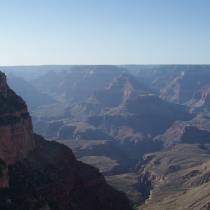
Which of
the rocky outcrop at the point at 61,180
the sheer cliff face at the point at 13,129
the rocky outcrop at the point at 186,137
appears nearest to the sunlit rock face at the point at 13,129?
the sheer cliff face at the point at 13,129

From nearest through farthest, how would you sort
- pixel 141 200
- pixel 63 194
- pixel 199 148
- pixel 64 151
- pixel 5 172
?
pixel 5 172
pixel 63 194
pixel 64 151
pixel 141 200
pixel 199 148

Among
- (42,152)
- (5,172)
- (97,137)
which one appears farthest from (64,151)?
(97,137)

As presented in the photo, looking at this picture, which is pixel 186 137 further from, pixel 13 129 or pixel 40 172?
pixel 13 129

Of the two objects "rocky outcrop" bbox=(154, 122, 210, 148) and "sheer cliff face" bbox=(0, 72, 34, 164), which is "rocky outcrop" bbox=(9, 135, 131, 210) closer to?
"sheer cliff face" bbox=(0, 72, 34, 164)

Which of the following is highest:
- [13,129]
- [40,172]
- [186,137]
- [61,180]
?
[13,129]

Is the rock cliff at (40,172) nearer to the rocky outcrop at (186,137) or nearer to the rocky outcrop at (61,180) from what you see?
the rocky outcrop at (61,180)

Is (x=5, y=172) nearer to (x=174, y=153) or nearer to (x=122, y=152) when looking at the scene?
(x=174, y=153)

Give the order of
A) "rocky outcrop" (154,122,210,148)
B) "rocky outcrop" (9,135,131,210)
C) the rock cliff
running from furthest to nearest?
"rocky outcrop" (154,122,210,148) → "rocky outcrop" (9,135,131,210) → the rock cliff

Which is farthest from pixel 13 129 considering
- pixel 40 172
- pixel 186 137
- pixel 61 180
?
pixel 186 137

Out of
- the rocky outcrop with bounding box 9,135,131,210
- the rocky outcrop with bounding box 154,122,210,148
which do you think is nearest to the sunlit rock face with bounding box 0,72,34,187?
the rocky outcrop with bounding box 9,135,131,210
